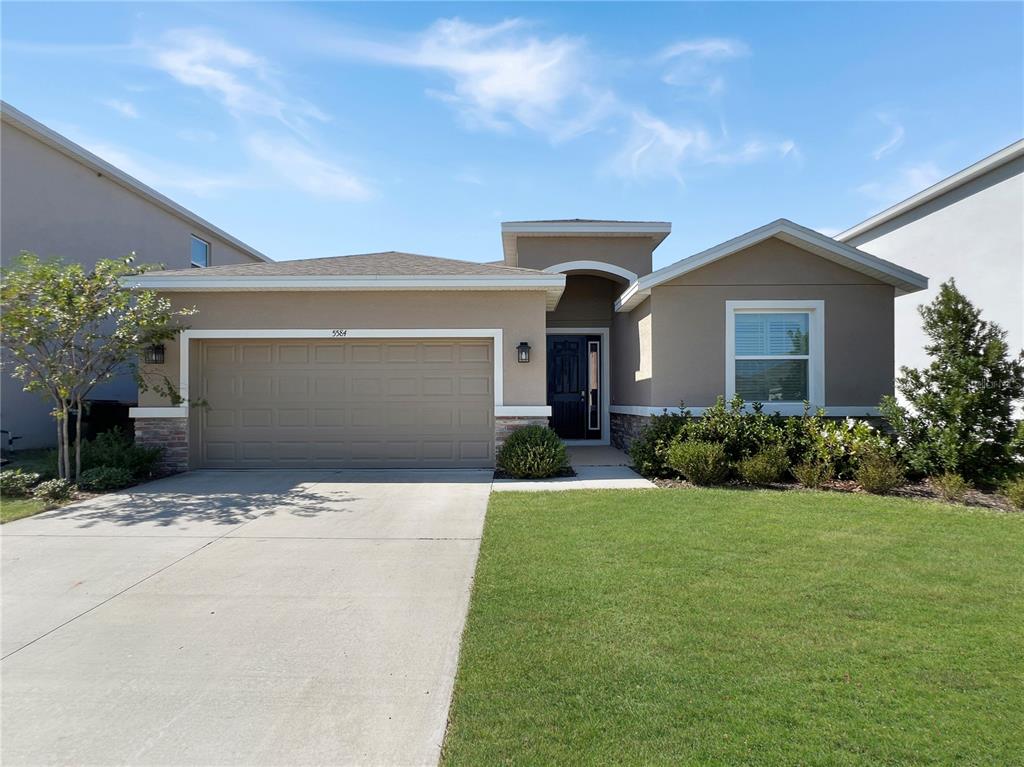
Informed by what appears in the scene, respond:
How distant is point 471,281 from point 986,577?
737cm

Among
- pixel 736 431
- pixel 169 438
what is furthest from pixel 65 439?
pixel 736 431

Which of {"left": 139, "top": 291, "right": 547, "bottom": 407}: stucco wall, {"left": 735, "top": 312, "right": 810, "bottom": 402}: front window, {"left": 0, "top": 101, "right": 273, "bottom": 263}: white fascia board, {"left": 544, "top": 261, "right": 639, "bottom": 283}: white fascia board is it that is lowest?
{"left": 735, "top": 312, "right": 810, "bottom": 402}: front window

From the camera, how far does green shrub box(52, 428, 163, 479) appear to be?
8547 millimetres

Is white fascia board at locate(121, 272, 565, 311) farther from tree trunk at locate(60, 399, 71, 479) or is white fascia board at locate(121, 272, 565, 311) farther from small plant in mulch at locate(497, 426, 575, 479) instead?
small plant in mulch at locate(497, 426, 575, 479)

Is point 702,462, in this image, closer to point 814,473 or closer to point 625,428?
point 814,473

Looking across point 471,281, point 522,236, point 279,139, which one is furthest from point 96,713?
point 522,236

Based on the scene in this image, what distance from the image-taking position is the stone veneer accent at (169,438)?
30.9 ft

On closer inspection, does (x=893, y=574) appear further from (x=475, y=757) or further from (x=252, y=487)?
(x=252, y=487)

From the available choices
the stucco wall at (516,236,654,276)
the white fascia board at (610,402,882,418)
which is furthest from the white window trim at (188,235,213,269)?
the white fascia board at (610,402,882,418)

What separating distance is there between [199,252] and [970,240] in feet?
66.8

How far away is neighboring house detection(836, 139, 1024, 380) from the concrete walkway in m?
A: 7.13

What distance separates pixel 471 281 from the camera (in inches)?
365

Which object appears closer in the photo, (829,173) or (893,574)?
(893,574)

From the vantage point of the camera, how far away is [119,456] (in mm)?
8625
